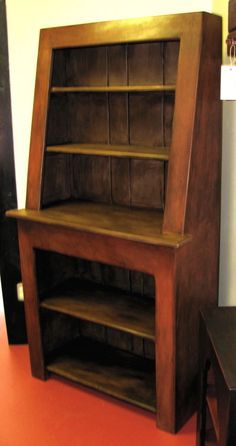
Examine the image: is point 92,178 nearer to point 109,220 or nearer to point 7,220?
point 109,220

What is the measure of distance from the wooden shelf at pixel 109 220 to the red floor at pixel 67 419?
916 mm

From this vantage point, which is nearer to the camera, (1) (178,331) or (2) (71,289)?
(1) (178,331)

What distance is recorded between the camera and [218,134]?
2.08m

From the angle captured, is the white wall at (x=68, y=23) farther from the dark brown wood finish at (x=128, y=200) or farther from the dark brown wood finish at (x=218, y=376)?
the dark brown wood finish at (x=218, y=376)

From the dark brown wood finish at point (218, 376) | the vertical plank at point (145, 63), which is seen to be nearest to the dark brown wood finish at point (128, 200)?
the vertical plank at point (145, 63)

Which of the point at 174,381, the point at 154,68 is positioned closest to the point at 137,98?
the point at 154,68

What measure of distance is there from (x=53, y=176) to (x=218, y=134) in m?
0.90

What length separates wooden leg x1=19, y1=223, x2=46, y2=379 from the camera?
2.42 meters

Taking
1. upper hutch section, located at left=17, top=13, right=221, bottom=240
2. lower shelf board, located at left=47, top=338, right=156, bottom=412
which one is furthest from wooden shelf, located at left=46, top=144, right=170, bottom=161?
lower shelf board, located at left=47, top=338, right=156, bottom=412

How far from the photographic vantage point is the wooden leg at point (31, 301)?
2.42 meters

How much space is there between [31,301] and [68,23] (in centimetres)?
147

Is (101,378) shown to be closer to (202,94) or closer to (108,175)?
(108,175)

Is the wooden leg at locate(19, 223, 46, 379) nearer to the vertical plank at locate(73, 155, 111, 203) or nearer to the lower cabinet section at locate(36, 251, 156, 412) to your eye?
the lower cabinet section at locate(36, 251, 156, 412)

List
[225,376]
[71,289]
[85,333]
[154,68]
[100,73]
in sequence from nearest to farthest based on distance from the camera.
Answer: [225,376]
[154,68]
[100,73]
[71,289]
[85,333]
